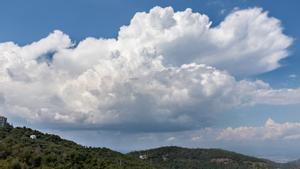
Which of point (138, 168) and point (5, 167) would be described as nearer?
point (5, 167)

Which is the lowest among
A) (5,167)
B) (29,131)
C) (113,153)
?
(5,167)

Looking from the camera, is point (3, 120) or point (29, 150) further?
point (3, 120)

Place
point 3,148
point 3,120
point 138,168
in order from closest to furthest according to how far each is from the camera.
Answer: point 3,148 → point 138,168 → point 3,120

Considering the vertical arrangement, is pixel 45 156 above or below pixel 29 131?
below

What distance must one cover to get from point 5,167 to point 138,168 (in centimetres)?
5323

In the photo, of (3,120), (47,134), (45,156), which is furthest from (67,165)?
(3,120)

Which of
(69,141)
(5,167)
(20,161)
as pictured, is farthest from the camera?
(69,141)

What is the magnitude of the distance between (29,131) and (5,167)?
310 feet

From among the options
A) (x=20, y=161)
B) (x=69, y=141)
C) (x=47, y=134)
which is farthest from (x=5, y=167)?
(x=47, y=134)

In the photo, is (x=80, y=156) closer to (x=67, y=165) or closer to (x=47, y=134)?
(x=67, y=165)

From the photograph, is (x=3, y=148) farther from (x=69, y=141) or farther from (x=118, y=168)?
(x=69, y=141)

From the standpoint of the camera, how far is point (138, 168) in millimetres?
117500

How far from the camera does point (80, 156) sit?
101438mm

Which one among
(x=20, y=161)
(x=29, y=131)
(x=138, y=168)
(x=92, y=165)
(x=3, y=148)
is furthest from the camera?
(x=29, y=131)
